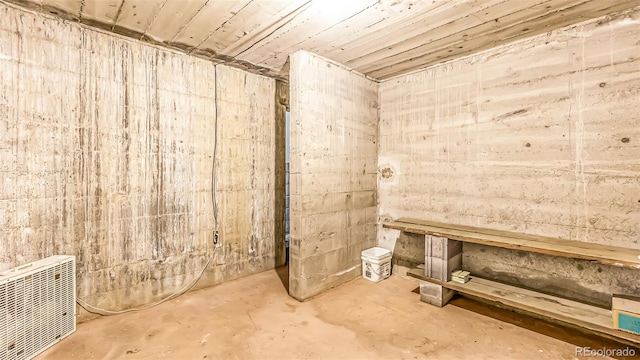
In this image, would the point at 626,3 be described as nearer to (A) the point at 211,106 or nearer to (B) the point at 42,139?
(A) the point at 211,106

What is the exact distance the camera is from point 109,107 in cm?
264

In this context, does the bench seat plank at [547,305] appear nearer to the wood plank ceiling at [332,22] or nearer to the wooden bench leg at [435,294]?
the wooden bench leg at [435,294]

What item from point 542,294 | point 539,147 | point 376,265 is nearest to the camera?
Result: point 542,294

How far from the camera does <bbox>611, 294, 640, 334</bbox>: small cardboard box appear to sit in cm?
195

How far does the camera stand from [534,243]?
93.1 inches

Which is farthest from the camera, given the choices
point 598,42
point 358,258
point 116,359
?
point 358,258

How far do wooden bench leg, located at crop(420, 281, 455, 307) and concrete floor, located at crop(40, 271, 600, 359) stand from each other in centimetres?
7

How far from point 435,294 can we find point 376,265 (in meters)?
0.81

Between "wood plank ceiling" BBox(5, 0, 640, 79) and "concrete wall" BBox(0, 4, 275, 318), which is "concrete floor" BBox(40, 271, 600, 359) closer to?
"concrete wall" BBox(0, 4, 275, 318)

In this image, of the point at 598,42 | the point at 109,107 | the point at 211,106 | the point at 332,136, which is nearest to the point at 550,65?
the point at 598,42

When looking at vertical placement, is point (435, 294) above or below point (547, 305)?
below

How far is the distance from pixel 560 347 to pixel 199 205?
3.58 meters

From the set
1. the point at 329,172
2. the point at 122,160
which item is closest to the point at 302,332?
the point at 329,172

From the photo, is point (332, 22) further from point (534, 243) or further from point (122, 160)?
point (534, 243)
